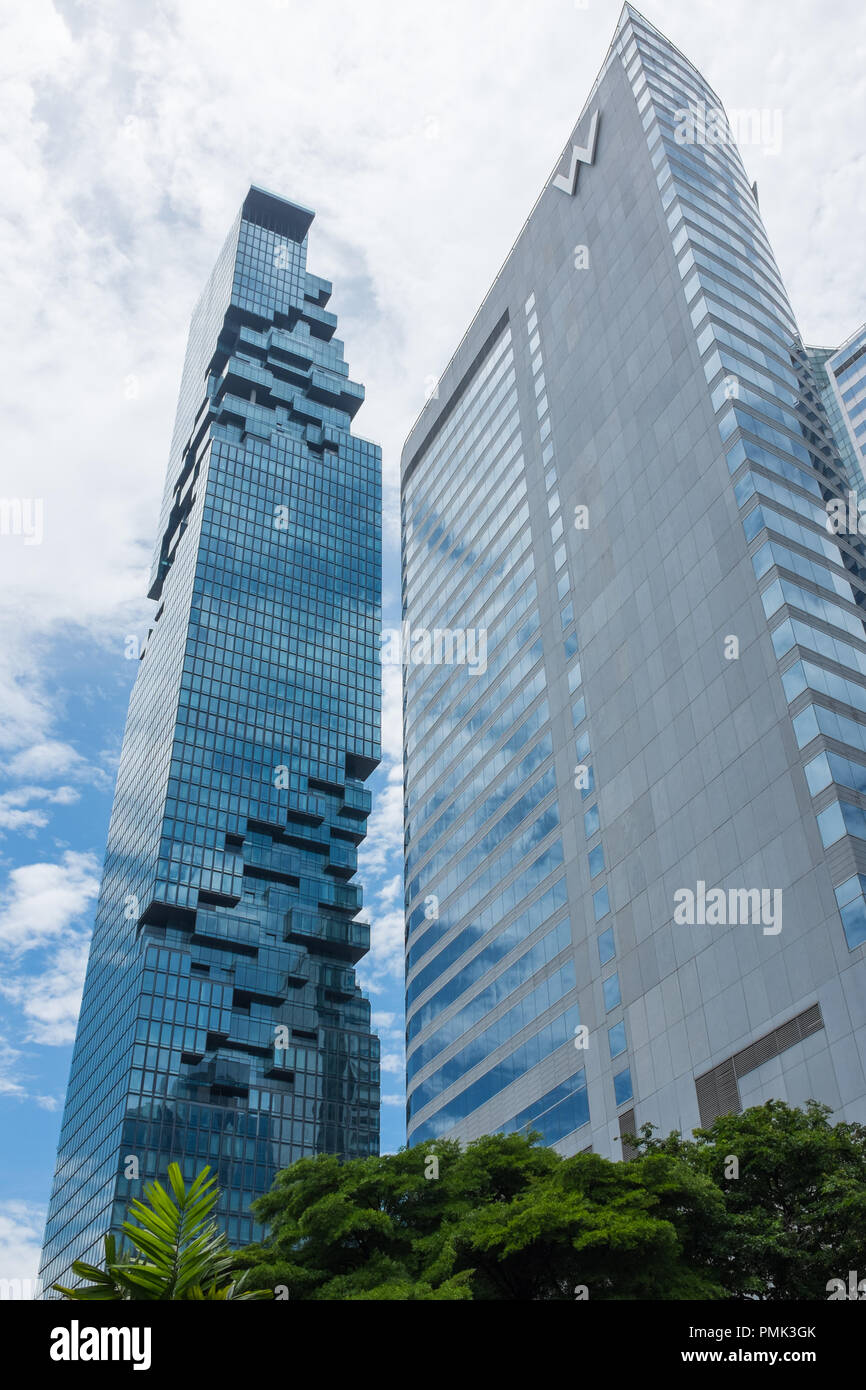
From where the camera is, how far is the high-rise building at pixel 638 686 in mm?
47781

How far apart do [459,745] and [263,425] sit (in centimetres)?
9642

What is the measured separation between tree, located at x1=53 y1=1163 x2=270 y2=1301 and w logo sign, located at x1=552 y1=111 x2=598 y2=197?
84.7 meters

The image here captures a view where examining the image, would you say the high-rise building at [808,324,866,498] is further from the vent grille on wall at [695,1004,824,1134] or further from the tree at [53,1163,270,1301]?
the tree at [53,1163,270,1301]

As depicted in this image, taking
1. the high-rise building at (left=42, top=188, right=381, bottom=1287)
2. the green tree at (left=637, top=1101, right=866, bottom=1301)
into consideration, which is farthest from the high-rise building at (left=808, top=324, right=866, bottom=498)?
the green tree at (left=637, top=1101, right=866, bottom=1301)

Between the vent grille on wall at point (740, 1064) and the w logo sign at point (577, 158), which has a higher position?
the w logo sign at point (577, 158)

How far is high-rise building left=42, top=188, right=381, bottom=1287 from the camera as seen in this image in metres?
115

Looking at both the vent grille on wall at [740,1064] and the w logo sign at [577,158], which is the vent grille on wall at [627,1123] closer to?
the vent grille on wall at [740,1064]

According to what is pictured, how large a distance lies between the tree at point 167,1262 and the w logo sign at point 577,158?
3334 inches

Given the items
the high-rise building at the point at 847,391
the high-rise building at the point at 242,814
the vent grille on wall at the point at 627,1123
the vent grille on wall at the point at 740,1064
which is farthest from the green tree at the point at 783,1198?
the high-rise building at the point at 847,391

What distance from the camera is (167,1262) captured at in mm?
10297

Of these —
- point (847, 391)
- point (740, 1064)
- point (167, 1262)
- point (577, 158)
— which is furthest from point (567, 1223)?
point (847, 391)

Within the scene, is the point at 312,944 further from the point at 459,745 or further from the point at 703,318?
the point at 703,318

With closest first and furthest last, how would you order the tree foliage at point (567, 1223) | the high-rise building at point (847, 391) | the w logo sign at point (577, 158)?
the tree foliage at point (567, 1223), the w logo sign at point (577, 158), the high-rise building at point (847, 391)
